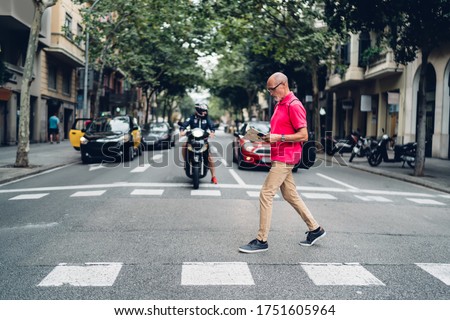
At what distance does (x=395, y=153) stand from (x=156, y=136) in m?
12.9

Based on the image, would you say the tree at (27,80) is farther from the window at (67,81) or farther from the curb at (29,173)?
the window at (67,81)

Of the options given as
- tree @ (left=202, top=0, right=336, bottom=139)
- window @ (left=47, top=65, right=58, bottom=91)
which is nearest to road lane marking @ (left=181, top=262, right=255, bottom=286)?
tree @ (left=202, top=0, right=336, bottom=139)

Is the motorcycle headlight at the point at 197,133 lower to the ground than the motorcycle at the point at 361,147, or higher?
higher

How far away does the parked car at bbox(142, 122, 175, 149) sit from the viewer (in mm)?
27094

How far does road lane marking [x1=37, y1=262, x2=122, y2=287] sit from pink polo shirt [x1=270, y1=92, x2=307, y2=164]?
2.08 metres

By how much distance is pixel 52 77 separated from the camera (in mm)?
34812

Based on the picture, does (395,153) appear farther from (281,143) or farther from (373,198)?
(281,143)

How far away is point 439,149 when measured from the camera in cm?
2391

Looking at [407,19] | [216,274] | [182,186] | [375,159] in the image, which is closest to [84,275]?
[216,274]

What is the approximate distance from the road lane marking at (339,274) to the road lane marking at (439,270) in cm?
61

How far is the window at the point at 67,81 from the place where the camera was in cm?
3781

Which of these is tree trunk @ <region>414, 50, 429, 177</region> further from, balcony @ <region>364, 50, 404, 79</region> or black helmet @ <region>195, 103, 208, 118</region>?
balcony @ <region>364, 50, 404, 79</region>

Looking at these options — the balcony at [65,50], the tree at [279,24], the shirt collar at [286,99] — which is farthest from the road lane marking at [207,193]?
the balcony at [65,50]
